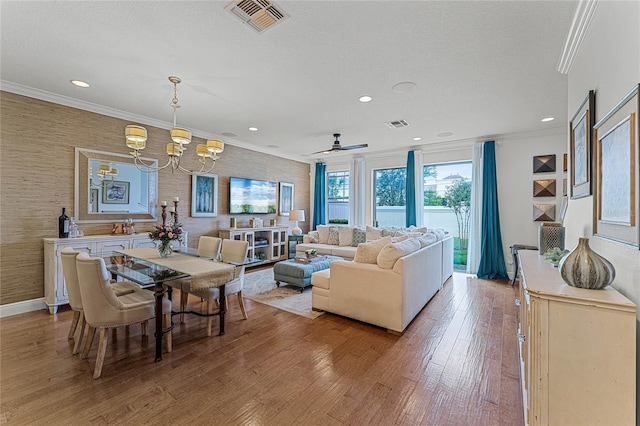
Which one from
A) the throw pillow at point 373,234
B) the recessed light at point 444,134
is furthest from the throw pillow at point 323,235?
the recessed light at point 444,134

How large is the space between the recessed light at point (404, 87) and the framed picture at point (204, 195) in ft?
12.5

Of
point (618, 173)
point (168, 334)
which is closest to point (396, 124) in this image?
point (618, 173)

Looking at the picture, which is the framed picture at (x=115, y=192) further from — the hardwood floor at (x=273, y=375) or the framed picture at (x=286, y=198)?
the framed picture at (x=286, y=198)

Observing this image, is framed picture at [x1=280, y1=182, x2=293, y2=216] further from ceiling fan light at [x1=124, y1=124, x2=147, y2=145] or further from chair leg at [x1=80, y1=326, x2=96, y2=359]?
chair leg at [x1=80, y1=326, x2=96, y2=359]

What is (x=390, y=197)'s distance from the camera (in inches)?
271

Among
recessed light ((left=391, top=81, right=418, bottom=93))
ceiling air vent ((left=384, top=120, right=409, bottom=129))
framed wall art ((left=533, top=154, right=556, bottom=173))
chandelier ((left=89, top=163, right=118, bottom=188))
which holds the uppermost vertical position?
ceiling air vent ((left=384, top=120, right=409, bottom=129))

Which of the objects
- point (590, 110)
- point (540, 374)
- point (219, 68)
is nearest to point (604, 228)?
point (590, 110)

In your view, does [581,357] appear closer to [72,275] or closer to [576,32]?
[576,32]

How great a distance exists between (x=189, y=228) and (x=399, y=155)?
4925 mm

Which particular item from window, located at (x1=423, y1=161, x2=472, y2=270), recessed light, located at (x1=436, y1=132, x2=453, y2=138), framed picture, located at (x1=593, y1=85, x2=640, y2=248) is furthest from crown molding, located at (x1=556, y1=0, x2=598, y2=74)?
window, located at (x1=423, y1=161, x2=472, y2=270)

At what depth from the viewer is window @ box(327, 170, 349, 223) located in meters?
7.66

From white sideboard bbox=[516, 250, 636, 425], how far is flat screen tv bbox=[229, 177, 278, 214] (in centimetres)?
538

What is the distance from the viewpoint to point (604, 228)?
1.55m

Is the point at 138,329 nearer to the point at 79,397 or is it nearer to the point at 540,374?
the point at 79,397
